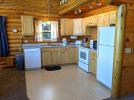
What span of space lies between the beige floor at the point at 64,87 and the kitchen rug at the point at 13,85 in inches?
6.2

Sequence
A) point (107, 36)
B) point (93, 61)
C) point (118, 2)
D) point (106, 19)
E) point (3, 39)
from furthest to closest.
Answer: point (3, 39)
point (93, 61)
point (106, 19)
point (107, 36)
point (118, 2)

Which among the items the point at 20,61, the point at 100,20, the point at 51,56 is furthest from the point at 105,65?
the point at 20,61

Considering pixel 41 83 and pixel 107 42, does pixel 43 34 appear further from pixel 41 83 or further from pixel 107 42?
pixel 107 42

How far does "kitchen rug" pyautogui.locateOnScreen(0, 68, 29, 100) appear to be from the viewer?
3.14m

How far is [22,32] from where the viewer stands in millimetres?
5484

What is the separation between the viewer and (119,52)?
2910 mm

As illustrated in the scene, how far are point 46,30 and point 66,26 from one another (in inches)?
38.3

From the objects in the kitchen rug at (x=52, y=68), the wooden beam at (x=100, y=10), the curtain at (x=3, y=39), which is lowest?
the kitchen rug at (x=52, y=68)

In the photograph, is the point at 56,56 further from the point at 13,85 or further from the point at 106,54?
the point at 106,54

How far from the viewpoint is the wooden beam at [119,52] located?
9.23 feet

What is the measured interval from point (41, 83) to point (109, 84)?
6.47 ft

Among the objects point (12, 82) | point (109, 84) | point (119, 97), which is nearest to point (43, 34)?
point (12, 82)

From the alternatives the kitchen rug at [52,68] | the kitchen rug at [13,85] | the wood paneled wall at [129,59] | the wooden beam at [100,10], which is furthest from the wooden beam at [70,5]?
the kitchen rug at [13,85]

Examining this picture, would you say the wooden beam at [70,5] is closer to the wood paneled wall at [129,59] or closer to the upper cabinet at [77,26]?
the upper cabinet at [77,26]
